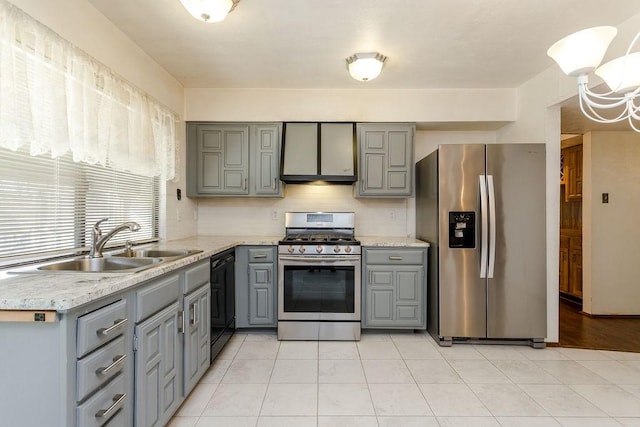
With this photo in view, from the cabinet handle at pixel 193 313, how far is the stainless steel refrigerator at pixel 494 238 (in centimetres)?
204

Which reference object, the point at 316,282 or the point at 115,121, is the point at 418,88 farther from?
the point at 115,121

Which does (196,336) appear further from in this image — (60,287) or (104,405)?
(60,287)

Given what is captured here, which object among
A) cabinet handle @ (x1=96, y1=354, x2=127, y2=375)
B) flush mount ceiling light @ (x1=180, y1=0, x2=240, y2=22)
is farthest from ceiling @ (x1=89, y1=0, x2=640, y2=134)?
cabinet handle @ (x1=96, y1=354, x2=127, y2=375)

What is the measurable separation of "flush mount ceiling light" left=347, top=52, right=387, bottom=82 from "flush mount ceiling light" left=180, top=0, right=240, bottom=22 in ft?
3.55

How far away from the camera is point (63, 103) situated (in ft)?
5.61

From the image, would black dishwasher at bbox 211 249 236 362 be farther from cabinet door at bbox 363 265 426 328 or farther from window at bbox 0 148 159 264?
cabinet door at bbox 363 265 426 328

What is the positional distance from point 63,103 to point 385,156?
8.61ft

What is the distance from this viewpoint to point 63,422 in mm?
1080

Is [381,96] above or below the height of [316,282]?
above

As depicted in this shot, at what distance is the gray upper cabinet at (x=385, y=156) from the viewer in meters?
3.38

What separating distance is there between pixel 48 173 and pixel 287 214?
84.1 inches

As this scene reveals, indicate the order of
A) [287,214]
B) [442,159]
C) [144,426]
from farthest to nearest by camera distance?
1. [287,214]
2. [442,159]
3. [144,426]

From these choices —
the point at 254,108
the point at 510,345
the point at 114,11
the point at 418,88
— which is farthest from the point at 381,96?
the point at 510,345

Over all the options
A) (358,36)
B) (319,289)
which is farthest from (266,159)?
(358,36)
